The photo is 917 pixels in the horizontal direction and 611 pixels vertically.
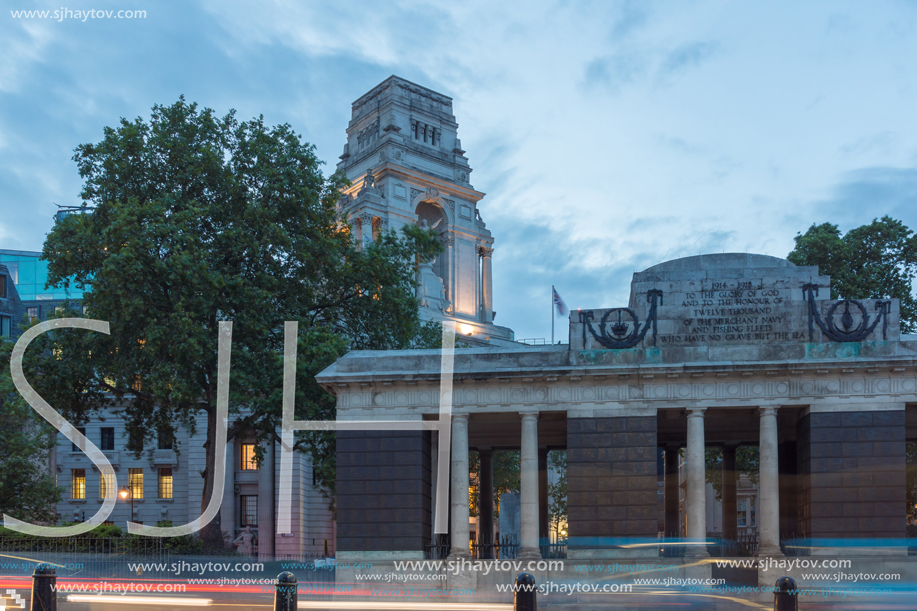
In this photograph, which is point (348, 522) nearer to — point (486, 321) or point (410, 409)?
point (410, 409)

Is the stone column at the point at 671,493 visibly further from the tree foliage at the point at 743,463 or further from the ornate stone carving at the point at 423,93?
the ornate stone carving at the point at 423,93

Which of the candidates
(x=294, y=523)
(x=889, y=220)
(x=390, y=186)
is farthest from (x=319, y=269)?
(x=390, y=186)

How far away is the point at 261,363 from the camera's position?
1535 inches

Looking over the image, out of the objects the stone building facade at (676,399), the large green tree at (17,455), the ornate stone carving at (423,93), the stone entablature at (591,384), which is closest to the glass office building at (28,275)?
the ornate stone carving at (423,93)

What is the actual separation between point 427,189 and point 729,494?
62.2 m

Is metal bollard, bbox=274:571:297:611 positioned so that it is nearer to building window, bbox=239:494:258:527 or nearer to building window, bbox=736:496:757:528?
building window, bbox=239:494:258:527

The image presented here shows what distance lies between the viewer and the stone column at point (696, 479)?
29672 millimetres

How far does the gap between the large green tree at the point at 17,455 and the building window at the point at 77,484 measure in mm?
26310

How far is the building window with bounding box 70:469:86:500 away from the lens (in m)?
66.9

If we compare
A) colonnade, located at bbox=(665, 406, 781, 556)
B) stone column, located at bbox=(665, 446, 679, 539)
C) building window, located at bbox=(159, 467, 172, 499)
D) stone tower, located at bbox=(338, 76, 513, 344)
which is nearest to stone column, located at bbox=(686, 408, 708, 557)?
colonnade, located at bbox=(665, 406, 781, 556)

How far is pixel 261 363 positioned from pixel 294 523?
28722 millimetres

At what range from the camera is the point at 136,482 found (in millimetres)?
67000

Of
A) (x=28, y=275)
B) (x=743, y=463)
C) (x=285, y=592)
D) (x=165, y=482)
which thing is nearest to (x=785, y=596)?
(x=285, y=592)

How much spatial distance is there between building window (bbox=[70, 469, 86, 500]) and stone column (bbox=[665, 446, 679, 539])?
152ft
